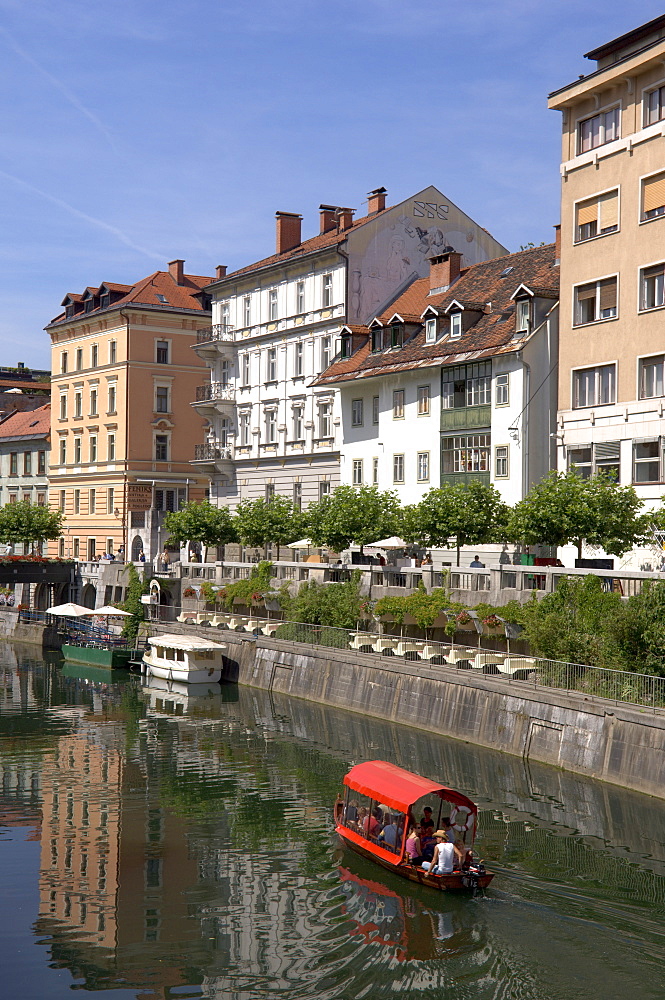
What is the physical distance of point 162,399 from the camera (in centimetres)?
9119

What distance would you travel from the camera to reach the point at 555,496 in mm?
44219

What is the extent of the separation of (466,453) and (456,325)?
7.07m

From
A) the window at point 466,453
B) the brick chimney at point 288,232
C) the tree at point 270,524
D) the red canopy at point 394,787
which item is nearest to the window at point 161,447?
the brick chimney at point 288,232

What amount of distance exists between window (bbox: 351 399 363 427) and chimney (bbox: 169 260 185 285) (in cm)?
3251

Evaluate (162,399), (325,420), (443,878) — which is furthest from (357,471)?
(443,878)

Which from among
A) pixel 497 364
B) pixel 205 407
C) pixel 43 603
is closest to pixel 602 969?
pixel 497 364

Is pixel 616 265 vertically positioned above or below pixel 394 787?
above

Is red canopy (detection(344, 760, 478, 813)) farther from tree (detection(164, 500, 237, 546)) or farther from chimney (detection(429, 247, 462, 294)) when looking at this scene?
chimney (detection(429, 247, 462, 294))

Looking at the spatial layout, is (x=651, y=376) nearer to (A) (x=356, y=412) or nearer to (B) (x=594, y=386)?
(B) (x=594, y=386)

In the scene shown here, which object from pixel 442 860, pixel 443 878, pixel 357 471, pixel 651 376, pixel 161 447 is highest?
pixel 161 447

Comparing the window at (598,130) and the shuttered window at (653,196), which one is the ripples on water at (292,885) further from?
the window at (598,130)

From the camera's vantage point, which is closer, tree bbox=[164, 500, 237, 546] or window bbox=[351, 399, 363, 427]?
window bbox=[351, 399, 363, 427]

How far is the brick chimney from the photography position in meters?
79.4

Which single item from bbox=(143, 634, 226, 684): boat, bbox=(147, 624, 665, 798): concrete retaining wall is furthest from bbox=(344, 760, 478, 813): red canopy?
bbox=(143, 634, 226, 684): boat
